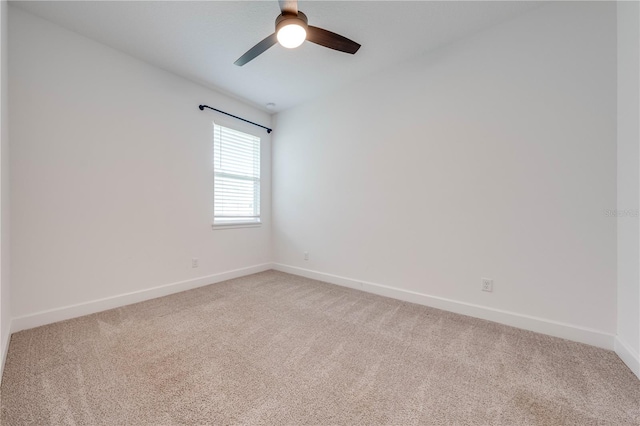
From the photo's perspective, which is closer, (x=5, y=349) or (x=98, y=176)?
(x=5, y=349)

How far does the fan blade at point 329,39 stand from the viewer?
5.93ft

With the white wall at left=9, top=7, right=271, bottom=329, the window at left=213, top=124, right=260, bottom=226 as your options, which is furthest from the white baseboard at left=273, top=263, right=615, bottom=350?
the white wall at left=9, top=7, right=271, bottom=329

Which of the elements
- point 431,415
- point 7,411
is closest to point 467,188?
point 431,415

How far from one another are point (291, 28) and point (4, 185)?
93.2 inches

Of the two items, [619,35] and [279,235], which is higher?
[619,35]

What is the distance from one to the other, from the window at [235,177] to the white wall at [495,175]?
133 cm

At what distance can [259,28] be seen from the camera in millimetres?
2258

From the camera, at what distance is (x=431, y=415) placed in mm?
1250

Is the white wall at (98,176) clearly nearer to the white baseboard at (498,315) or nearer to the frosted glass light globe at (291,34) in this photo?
the frosted glass light globe at (291,34)

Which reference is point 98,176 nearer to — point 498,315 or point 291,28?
point 291,28

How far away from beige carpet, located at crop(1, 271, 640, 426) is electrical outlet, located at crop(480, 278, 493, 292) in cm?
31

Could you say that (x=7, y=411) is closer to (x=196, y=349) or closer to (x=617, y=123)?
(x=196, y=349)

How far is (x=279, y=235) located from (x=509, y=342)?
10.3ft

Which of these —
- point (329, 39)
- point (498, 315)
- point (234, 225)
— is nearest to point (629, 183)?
point (498, 315)
